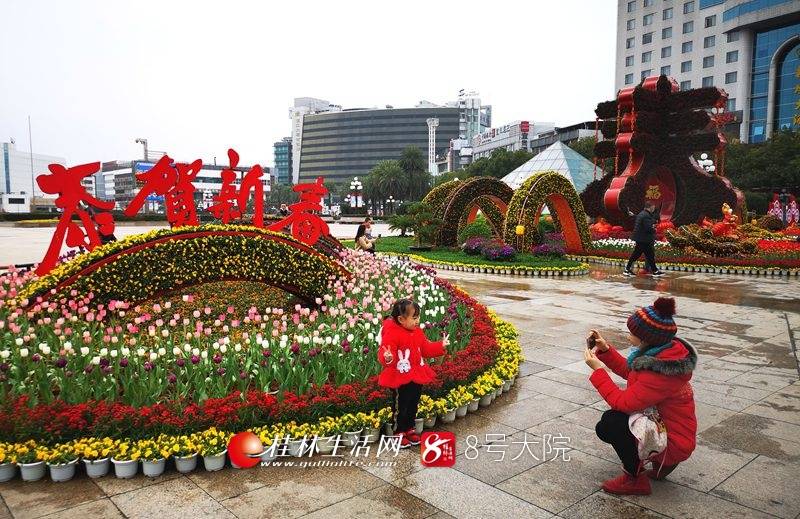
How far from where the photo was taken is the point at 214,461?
12.6 feet

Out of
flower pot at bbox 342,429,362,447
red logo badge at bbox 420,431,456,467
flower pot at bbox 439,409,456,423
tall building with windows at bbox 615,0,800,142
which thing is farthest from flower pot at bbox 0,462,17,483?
tall building with windows at bbox 615,0,800,142

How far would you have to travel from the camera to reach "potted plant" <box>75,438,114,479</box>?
3.69m

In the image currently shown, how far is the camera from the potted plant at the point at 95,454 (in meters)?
3.69

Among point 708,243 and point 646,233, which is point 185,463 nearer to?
point 646,233

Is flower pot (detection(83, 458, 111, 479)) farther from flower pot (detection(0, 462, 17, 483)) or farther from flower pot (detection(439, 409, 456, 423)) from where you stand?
flower pot (detection(439, 409, 456, 423))

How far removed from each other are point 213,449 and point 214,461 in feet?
0.30

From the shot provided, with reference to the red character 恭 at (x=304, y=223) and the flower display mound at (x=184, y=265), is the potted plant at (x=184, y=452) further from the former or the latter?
the red character 恭 at (x=304, y=223)

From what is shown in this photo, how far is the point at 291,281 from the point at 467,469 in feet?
16.3

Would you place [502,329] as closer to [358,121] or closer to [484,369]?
[484,369]

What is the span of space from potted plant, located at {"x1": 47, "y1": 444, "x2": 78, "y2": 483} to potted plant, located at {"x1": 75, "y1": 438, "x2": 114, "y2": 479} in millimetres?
49

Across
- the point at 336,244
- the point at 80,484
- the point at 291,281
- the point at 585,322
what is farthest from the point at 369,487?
the point at 336,244

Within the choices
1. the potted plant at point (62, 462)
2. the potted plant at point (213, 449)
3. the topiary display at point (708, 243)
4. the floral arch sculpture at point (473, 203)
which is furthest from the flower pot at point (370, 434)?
the topiary display at point (708, 243)

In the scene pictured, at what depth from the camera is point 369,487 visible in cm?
362

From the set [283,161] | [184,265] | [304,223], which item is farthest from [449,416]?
[283,161]
